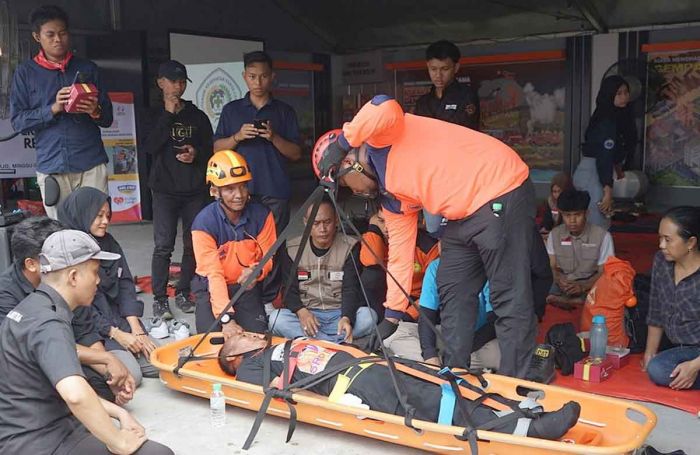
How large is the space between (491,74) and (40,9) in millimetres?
7760

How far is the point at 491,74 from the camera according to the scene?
435 inches

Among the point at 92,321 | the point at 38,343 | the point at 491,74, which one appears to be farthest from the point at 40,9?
the point at 491,74

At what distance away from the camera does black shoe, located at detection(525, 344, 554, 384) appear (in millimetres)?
3625

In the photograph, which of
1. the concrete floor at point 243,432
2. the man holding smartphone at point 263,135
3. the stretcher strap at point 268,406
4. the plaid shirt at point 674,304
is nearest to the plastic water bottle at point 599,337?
the plaid shirt at point 674,304

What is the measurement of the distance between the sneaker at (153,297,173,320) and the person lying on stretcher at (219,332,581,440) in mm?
1516

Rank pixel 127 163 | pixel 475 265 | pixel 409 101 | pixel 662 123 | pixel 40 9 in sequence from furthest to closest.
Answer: pixel 409 101 → pixel 662 123 → pixel 127 163 → pixel 40 9 → pixel 475 265

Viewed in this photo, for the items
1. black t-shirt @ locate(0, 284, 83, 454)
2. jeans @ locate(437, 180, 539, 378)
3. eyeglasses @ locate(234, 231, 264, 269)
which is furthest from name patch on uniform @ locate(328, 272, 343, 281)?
black t-shirt @ locate(0, 284, 83, 454)

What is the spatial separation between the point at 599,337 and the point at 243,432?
77.4 inches

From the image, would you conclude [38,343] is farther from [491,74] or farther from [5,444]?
[491,74]

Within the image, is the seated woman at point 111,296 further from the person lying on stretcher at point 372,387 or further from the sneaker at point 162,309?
the sneaker at point 162,309

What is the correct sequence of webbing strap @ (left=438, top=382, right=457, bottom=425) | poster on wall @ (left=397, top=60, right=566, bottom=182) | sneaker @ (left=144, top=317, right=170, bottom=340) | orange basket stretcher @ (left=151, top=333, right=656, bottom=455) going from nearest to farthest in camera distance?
orange basket stretcher @ (left=151, top=333, right=656, bottom=455)
webbing strap @ (left=438, top=382, right=457, bottom=425)
sneaker @ (left=144, top=317, right=170, bottom=340)
poster on wall @ (left=397, top=60, right=566, bottom=182)

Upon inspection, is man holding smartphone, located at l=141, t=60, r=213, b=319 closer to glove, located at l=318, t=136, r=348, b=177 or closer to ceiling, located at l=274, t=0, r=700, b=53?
glove, located at l=318, t=136, r=348, b=177

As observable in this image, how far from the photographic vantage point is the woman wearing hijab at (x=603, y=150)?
5.85 metres

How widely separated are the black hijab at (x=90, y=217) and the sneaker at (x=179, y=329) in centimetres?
64
